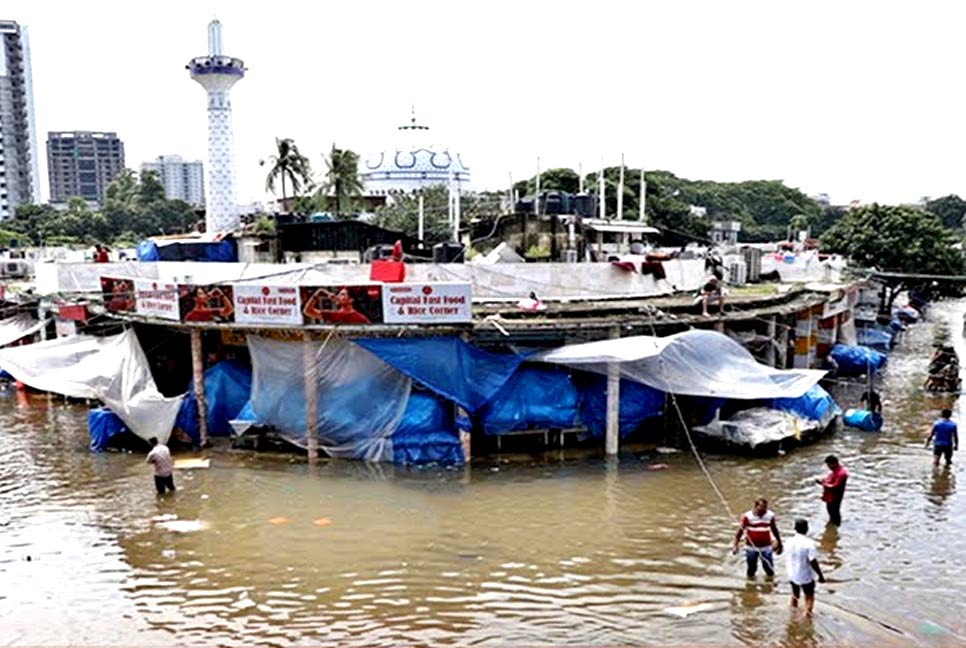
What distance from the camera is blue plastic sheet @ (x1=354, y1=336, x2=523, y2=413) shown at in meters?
15.6

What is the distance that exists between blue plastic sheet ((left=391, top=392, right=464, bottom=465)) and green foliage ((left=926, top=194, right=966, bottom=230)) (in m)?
107

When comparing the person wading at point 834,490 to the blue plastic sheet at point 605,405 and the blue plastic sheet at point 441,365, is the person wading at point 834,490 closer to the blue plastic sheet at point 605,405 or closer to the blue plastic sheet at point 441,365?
the blue plastic sheet at point 605,405

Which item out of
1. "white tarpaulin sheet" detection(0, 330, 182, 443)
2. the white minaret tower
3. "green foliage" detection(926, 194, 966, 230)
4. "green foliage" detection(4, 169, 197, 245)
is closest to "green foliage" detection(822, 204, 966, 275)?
the white minaret tower

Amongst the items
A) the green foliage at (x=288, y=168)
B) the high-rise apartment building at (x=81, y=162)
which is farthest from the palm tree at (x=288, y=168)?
the high-rise apartment building at (x=81, y=162)

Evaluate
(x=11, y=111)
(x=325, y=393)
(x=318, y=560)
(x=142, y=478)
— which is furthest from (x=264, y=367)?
(x=11, y=111)

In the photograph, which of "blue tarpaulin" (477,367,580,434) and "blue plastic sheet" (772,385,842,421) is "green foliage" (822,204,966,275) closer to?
"blue plastic sheet" (772,385,842,421)

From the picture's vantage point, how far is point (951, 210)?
108 metres

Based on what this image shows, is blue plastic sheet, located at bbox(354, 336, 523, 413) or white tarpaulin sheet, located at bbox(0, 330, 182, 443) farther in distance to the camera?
white tarpaulin sheet, located at bbox(0, 330, 182, 443)

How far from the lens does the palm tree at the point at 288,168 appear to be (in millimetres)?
51906

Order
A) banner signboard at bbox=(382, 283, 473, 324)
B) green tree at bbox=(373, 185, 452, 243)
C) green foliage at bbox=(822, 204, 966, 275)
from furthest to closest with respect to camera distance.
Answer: green foliage at bbox=(822, 204, 966, 275) < green tree at bbox=(373, 185, 452, 243) < banner signboard at bbox=(382, 283, 473, 324)

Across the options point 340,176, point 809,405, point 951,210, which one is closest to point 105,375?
point 809,405

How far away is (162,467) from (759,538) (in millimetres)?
9732

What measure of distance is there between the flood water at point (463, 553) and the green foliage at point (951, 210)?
10373 centimetres

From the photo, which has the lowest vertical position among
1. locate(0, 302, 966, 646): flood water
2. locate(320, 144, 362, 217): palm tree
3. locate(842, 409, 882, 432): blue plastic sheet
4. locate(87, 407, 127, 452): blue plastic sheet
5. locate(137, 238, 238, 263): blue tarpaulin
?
locate(0, 302, 966, 646): flood water
